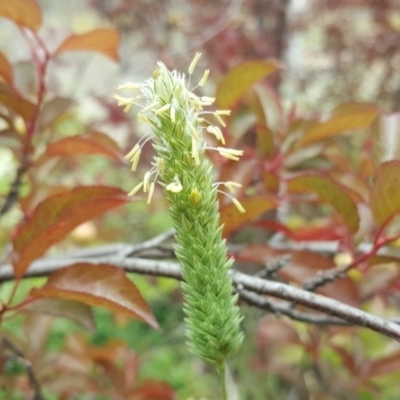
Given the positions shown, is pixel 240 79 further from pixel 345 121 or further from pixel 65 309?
pixel 65 309

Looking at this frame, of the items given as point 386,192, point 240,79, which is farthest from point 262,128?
point 386,192

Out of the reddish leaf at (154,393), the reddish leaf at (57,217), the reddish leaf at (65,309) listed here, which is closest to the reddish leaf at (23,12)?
the reddish leaf at (57,217)

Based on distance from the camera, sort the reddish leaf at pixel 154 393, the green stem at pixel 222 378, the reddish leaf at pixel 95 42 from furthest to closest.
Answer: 1. the reddish leaf at pixel 154 393
2. the reddish leaf at pixel 95 42
3. the green stem at pixel 222 378

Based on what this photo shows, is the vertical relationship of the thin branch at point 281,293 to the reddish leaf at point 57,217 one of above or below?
below

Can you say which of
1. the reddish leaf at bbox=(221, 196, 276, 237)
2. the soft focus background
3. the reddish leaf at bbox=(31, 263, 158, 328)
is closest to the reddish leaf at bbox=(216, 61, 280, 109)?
the soft focus background

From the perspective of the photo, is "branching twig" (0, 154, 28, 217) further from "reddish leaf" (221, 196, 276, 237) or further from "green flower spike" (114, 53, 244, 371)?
"green flower spike" (114, 53, 244, 371)

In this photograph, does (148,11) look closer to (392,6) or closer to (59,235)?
(392,6)

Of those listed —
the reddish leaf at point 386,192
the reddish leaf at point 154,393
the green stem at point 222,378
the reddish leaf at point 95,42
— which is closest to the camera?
the green stem at point 222,378

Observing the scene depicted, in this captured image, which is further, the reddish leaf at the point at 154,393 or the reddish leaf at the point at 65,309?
the reddish leaf at the point at 154,393

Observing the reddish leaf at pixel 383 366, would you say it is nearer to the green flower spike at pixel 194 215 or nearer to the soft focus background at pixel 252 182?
the soft focus background at pixel 252 182
